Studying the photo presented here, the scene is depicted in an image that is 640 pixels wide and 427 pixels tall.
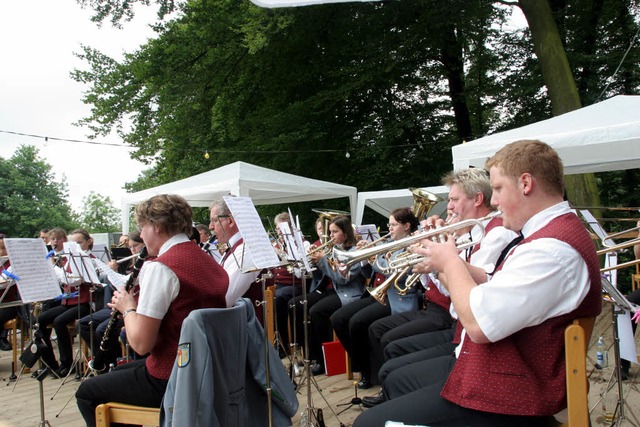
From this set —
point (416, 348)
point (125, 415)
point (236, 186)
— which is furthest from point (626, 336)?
point (236, 186)

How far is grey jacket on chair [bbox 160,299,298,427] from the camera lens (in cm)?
243

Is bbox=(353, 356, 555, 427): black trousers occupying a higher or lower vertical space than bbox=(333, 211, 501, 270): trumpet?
lower

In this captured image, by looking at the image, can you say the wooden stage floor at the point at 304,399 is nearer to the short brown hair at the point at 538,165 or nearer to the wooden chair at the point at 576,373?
the wooden chair at the point at 576,373

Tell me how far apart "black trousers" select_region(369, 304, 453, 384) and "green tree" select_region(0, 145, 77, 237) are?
140 feet

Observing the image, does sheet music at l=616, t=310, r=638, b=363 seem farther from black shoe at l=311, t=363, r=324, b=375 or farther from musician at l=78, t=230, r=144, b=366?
musician at l=78, t=230, r=144, b=366

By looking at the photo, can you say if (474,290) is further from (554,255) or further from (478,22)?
(478,22)

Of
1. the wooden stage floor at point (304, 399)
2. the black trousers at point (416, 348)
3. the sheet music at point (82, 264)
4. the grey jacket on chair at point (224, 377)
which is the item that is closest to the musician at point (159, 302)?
the grey jacket on chair at point (224, 377)

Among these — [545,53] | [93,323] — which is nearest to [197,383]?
[93,323]

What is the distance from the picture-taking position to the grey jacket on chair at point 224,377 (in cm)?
243

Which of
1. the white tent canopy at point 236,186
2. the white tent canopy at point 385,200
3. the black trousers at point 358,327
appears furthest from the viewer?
the white tent canopy at point 385,200

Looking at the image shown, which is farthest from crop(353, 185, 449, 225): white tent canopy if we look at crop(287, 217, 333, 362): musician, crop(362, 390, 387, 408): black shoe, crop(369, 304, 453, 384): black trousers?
crop(362, 390, 387, 408): black shoe

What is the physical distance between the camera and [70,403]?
4.97 metres

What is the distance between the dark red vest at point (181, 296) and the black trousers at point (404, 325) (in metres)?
1.56

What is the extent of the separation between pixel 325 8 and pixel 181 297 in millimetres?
11632
